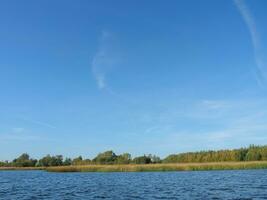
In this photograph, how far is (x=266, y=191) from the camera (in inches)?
1811

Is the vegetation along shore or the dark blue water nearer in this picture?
the dark blue water

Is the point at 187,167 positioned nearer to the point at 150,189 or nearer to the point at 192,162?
the point at 192,162

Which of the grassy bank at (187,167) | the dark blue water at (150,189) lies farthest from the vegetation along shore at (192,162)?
the dark blue water at (150,189)

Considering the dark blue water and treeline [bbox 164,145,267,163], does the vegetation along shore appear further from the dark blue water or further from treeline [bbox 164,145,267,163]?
the dark blue water

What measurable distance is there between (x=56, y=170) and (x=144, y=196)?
3833 inches

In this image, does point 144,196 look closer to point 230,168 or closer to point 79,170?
point 230,168

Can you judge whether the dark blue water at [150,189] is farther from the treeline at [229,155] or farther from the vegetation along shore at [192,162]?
the treeline at [229,155]

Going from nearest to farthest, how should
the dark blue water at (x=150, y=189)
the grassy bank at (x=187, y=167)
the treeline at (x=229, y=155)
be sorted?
the dark blue water at (x=150, y=189) < the grassy bank at (x=187, y=167) < the treeline at (x=229, y=155)

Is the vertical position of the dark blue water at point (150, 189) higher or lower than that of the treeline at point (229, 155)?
lower

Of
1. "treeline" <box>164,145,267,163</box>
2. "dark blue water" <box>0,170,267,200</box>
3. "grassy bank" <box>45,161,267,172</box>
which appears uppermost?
"treeline" <box>164,145,267,163</box>

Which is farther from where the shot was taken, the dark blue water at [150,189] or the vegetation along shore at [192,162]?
the vegetation along shore at [192,162]

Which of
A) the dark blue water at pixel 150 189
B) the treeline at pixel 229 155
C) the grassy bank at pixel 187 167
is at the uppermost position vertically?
the treeline at pixel 229 155

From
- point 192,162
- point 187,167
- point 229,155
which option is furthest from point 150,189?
point 192,162

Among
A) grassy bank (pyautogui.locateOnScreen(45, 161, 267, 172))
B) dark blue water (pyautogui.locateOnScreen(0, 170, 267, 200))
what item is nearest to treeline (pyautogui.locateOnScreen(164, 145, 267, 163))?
grassy bank (pyautogui.locateOnScreen(45, 161, 267, 172))
